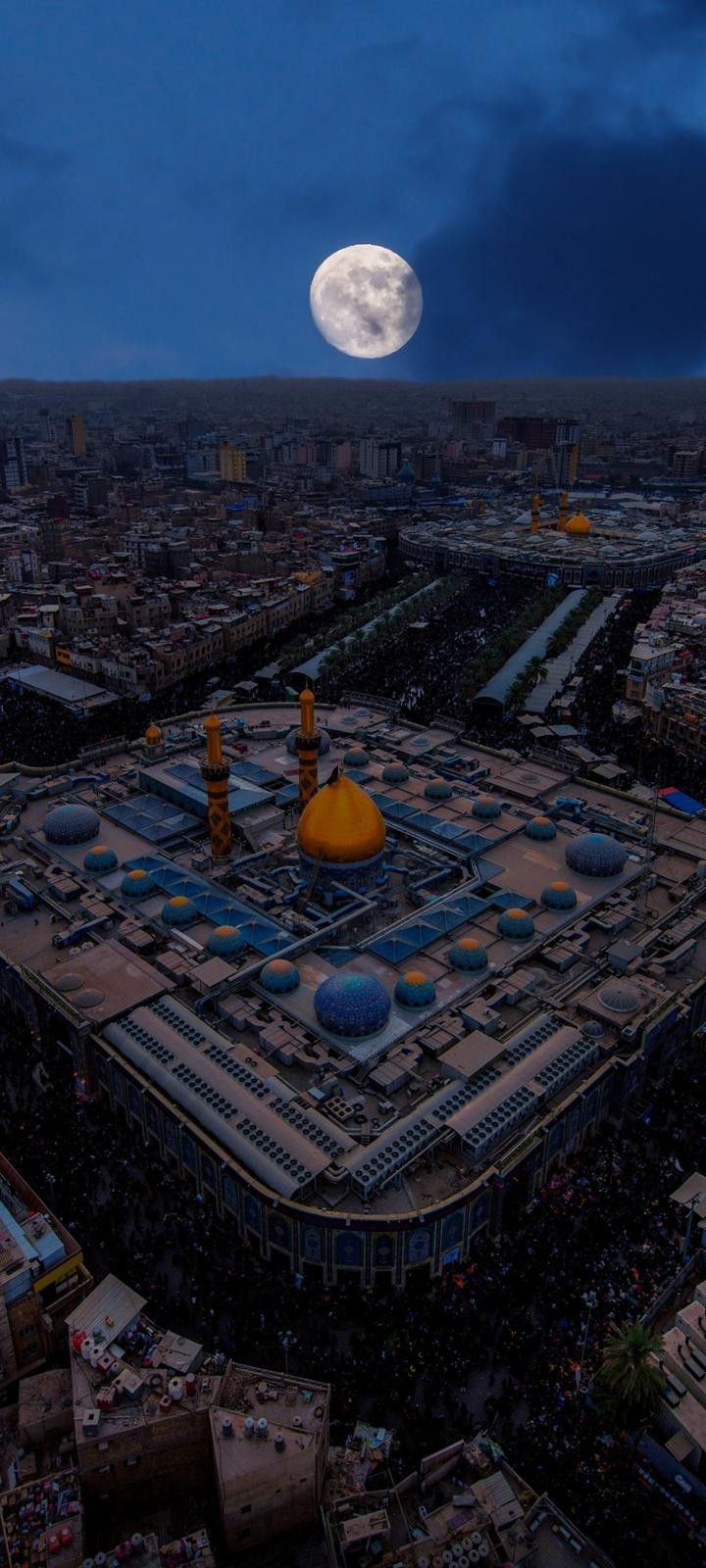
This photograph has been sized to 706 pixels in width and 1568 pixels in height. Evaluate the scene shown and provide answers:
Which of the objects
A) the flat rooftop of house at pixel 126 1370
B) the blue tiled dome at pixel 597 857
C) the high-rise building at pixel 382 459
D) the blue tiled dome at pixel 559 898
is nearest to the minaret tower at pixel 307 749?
the blue tiled dome at pixel 597 857

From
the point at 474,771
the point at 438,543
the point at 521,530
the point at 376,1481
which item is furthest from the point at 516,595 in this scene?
the point at 376,1481

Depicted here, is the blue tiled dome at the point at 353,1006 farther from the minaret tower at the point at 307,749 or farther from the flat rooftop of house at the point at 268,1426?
the minaret tower at the point at 307,749

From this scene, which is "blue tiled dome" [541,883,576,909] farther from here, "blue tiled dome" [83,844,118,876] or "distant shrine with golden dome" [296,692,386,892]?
"blue tiled dome" [83,844,118,876]

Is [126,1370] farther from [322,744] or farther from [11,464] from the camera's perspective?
[11,464]

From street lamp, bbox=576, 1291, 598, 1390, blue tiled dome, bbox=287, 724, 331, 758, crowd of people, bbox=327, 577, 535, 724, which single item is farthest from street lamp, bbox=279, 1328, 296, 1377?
crowd of people, bbox=327, 577, 535, 724

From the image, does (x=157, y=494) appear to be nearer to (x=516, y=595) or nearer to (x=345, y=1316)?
(x=516, y=595)

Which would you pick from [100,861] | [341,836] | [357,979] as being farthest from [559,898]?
[100,861]
